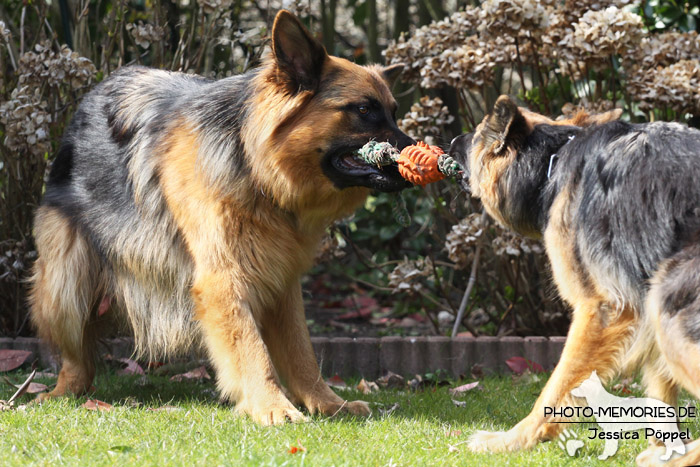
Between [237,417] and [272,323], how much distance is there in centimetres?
81

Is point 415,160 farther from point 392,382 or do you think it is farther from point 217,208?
point 392,382

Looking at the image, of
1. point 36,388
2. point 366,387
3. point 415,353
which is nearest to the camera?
point 36,388

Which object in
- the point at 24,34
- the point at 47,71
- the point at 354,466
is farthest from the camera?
the point at 24,34

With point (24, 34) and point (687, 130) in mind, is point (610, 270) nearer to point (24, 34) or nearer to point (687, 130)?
point (687, 130)

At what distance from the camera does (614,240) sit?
3.72 meters

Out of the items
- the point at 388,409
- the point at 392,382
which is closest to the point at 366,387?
the point at 392,382

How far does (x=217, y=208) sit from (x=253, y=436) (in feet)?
4.37

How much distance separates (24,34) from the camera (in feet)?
21.4

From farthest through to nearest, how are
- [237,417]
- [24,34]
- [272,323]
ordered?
[24,34] < [272,323] < [237,417]

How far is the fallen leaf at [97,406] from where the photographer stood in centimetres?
466

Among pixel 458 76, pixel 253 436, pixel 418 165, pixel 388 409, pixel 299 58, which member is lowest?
pixel 388 409

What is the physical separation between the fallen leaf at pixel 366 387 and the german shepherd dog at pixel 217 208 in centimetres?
75

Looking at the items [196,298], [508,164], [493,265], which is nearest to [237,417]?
[196,298]

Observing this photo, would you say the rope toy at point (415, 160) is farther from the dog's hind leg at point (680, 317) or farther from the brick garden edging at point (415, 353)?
the brick garden edging at point (415, 353)
